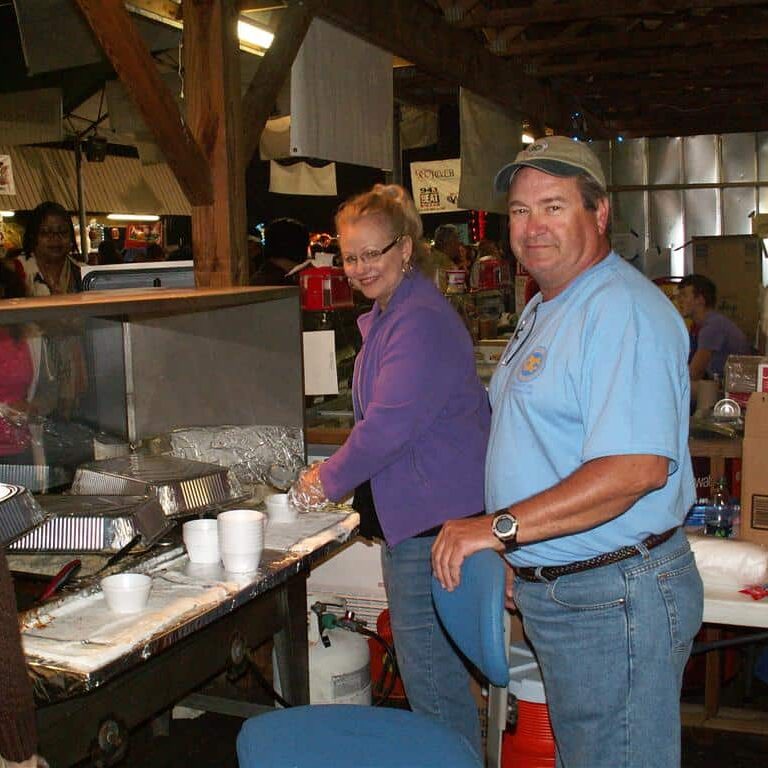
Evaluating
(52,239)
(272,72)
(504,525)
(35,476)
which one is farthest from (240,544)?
(52,239)

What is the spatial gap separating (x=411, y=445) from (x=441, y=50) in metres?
4.31

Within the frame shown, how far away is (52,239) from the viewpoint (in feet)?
18.0

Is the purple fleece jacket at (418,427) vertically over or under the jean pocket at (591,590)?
over

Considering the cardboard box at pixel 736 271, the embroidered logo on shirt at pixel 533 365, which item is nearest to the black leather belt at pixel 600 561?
the embroidered logo on shirt at pixel 533 365

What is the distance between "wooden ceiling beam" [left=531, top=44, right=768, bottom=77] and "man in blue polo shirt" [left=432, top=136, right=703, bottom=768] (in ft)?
22.9

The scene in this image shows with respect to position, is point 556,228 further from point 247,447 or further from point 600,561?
point 247,447

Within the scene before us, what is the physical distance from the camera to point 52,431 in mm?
3211

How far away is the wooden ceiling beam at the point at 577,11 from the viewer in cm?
656

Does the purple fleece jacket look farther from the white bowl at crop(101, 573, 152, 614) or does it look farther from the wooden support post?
the wooden support post

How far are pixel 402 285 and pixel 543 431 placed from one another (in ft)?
3.19

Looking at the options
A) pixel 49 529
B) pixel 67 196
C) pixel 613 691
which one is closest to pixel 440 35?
pixel 49 529

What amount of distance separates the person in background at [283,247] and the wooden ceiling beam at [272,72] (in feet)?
4.51

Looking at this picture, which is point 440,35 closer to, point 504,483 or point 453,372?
point 453,372

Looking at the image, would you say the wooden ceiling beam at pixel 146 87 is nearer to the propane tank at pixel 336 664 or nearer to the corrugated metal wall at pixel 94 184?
the propane tank at pixel 336 664
